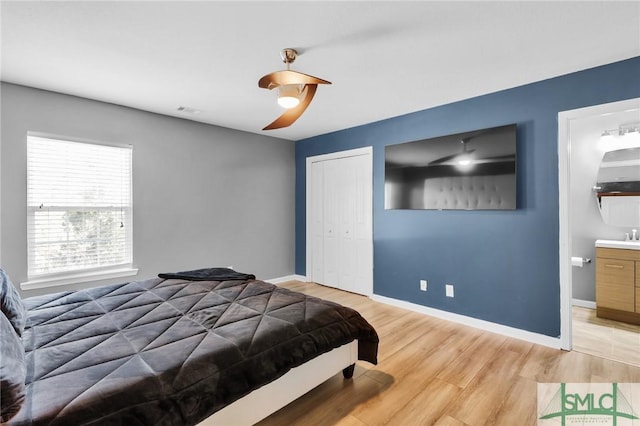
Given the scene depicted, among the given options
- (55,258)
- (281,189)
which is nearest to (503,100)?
(281,189)

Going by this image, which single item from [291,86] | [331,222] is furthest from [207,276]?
[331,222]

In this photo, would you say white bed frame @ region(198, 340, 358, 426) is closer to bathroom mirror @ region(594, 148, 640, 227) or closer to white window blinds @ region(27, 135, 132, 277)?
white window blinds @ region(27, 135, 132, 277)

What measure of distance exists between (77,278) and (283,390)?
9.38 feet

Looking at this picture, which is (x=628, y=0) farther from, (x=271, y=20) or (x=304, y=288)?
(x=304, y=288)

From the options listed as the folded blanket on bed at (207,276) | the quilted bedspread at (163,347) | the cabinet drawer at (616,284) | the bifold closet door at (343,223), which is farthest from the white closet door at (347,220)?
the cabinet drawer at (616,284)

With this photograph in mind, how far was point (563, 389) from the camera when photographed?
7.23ft

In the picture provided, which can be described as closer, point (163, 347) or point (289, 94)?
point (163, 347)

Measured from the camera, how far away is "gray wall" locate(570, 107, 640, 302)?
12.4ft

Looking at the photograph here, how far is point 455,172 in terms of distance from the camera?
11.4ft

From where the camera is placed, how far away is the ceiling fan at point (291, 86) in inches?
80.7

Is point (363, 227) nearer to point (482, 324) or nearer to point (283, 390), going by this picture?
point (482, 324)

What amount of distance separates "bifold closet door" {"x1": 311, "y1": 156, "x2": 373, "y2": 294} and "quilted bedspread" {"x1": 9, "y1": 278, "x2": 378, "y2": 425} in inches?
86.8

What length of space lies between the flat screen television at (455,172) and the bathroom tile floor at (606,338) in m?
1.42

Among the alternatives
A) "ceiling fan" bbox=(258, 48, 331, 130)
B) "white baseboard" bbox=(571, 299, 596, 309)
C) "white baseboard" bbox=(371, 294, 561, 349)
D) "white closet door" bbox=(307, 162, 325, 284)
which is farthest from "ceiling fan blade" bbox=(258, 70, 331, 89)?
"white baseboard" bbox=(571, 299, 596, 309)
